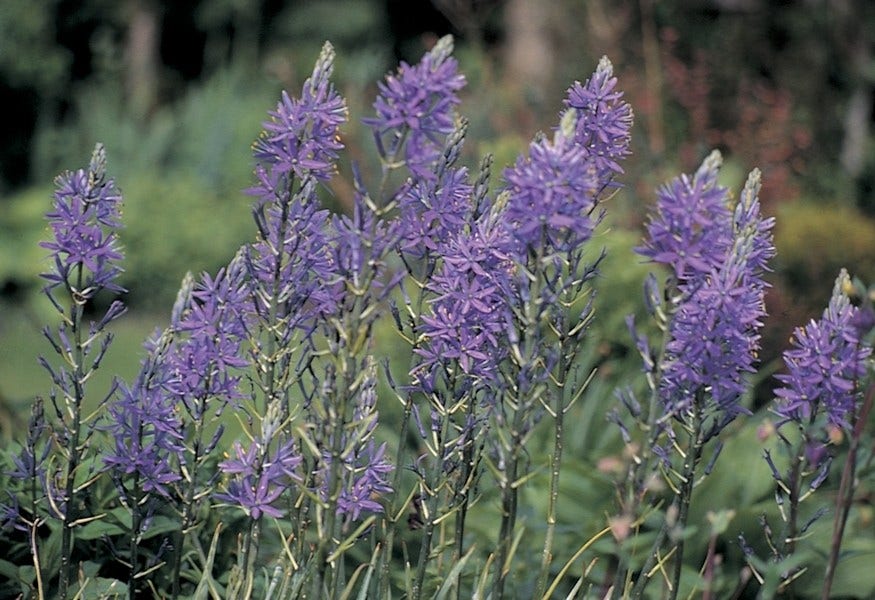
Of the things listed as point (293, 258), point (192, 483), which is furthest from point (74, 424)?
point (293, 258)

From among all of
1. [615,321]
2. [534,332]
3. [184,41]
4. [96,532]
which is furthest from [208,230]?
[184,41]

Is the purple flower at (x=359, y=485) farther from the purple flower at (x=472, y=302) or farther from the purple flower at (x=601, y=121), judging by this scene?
the purple flower at (x=601, y=121)

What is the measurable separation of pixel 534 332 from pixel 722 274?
14.6 inches

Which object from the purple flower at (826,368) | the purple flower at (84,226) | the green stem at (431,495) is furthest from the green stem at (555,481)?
the purple flower at (84,226)

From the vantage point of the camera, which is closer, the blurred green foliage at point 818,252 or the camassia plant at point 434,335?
the camassia plant at point 434,335

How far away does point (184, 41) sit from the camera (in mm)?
19359

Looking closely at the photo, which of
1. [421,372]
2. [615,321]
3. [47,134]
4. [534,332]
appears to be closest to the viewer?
[534,332]

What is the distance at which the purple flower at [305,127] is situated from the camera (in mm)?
2371

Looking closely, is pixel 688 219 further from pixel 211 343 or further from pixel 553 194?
pixel 211 343

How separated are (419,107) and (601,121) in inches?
19.7

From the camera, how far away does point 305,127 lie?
2395 mm

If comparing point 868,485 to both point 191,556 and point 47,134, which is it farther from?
point 47,134

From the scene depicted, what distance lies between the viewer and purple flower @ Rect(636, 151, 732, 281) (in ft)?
7.13

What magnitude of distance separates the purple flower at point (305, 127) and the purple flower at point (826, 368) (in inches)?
40.5
